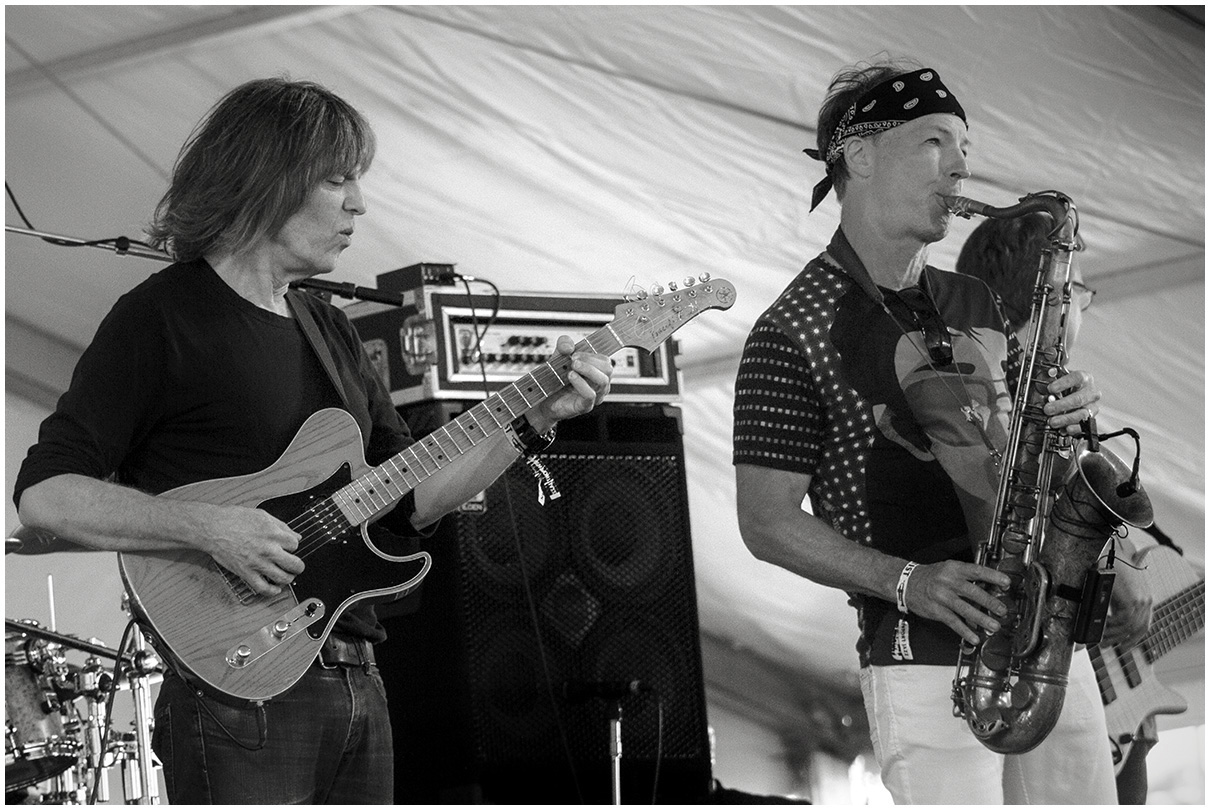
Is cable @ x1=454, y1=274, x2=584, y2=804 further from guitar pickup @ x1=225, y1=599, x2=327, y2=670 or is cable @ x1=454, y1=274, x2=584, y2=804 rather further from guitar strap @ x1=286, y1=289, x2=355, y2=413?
guitar pickup @ x1=225, y1=599, x2=327, y2=670

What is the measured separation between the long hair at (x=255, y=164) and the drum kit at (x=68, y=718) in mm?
1600

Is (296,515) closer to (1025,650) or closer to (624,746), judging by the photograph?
(1025,650)

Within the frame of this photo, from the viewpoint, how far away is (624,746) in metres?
3.49

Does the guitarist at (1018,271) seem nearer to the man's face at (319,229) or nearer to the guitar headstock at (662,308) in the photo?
the guitar headstock at (662,308)

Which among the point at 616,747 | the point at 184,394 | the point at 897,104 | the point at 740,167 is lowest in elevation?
the point at 616,747

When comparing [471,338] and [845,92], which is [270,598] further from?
[471,338]

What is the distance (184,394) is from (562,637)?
152cm

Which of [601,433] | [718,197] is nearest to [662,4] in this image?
[718,197]

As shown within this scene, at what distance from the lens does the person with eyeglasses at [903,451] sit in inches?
89.5

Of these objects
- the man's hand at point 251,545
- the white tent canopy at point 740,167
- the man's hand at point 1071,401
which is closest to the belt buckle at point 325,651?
the man's hand at point 251,545

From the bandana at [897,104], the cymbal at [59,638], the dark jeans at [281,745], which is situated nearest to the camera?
the dark jeans at [281,745]

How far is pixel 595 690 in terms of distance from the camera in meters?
3.46

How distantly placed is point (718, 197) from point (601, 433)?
3.97 ft

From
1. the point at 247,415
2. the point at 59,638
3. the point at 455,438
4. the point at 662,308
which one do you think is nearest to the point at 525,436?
the point at 455,438
